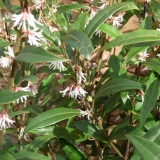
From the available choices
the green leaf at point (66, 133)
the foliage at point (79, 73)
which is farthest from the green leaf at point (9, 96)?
the green leaf at point (66, 133)

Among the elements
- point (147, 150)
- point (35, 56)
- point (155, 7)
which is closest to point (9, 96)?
point (35, 56)

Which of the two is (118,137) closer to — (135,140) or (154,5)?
(135,140)

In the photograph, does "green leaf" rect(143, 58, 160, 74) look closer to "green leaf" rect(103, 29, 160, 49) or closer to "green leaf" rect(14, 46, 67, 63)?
"green leaf" rect(103, 29, 160, 49)

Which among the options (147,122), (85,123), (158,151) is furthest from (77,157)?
(158,151)

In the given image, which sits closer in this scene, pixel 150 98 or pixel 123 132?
pixel 150 98

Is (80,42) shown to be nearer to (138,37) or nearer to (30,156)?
(138,37)

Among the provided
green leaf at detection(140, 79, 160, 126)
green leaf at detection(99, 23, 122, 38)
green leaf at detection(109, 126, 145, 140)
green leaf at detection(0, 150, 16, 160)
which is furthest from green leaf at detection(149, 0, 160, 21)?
green leaf at detection(0, 150, 16, 160)

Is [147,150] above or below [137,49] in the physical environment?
below

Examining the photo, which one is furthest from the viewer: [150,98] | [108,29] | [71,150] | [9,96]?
[71,150]

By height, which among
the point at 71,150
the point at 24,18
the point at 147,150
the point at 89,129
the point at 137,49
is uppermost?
the point at 24,18
